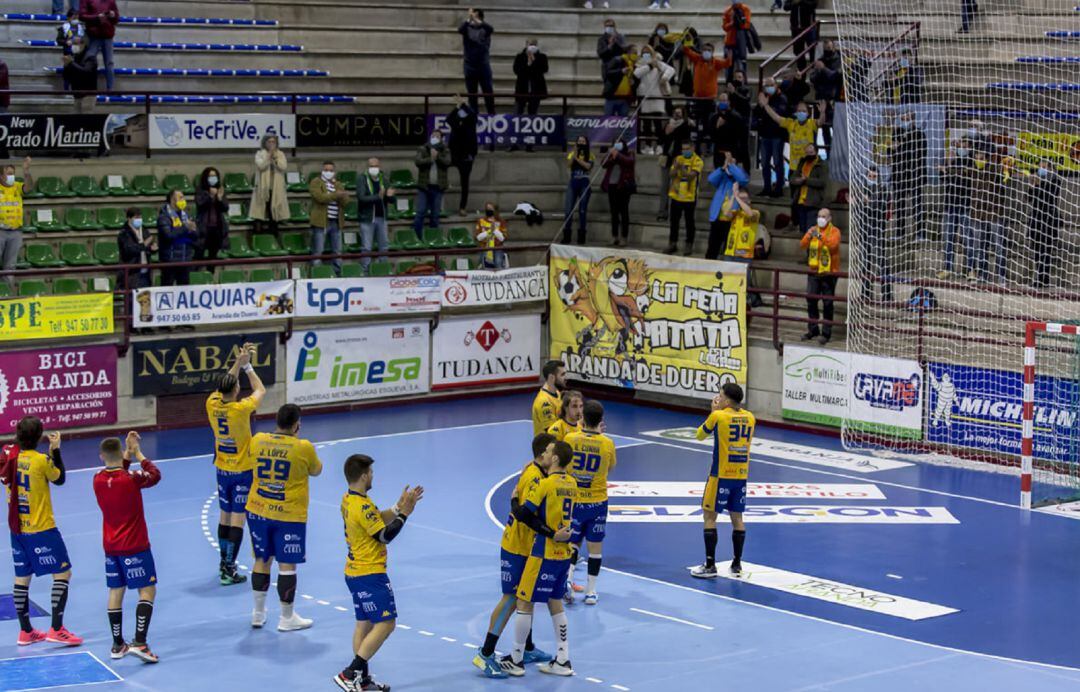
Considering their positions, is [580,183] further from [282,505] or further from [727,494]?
[282,505]

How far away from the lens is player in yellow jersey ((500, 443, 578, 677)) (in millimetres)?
14102

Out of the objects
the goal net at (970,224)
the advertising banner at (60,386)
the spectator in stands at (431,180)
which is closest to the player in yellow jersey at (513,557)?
the goal net at (970,224)

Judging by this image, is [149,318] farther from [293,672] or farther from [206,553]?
[293,672]

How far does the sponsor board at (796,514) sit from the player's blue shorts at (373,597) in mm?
7378

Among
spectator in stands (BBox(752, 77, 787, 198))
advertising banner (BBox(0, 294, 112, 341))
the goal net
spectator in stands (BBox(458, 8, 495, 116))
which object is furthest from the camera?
spectator in stands (BBox(458, 8, 495, 116))

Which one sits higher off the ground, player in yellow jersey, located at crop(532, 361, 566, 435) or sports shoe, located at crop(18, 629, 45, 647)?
player in yellow jersey, located at crop(532, 361, 566, 435)

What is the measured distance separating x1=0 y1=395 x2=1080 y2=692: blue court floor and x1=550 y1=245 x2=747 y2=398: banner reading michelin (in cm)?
297

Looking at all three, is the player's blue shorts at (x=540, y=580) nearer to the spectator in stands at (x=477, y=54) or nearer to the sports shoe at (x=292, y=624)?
the sports shoe at (x=292, y=624)

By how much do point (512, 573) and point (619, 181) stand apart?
18.4 metres

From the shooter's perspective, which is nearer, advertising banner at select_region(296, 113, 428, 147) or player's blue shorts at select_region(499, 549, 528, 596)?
player's blue shorts at select_region(499, 549, 528, 596)

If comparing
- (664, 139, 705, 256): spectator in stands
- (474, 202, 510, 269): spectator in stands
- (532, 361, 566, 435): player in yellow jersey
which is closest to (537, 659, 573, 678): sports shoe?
(532, 361, 566, 435): player in yellow jersey

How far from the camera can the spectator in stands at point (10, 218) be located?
26531mm

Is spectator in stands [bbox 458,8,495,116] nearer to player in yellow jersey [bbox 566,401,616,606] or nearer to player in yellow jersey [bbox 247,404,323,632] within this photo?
player in yellow jersey [bbox 566,401,616,606]

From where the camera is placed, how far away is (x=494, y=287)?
97.8ft
